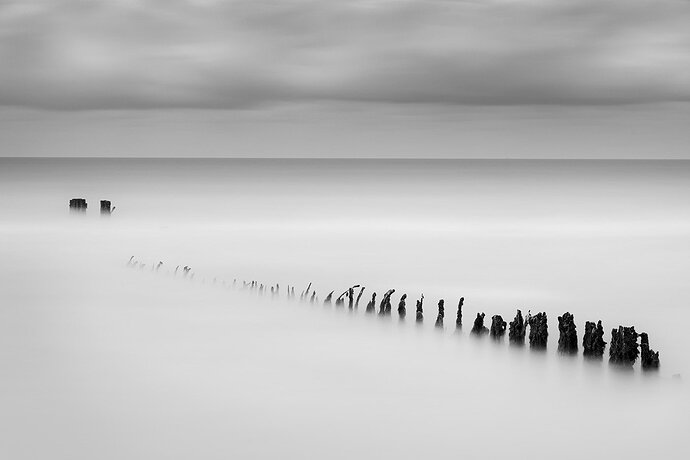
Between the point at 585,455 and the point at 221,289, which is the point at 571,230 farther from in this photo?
the point at 585,455

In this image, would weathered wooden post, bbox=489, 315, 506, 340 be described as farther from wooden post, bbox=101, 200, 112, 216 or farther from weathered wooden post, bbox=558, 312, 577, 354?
wooden post, bbox=101, 200, 112, 216

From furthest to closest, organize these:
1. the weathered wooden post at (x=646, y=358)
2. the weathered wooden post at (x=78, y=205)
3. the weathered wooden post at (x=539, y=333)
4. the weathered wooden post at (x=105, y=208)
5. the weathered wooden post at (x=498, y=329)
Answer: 1. the weathered wooden post at (x=78, y=205)
2. the weathered wooden post at (x=105, y=208)
3. the weathered wooden post at (x=498, y=329)
4. the weathered wooden post at (x=539, y=333)
5. the weathered wooden post at (x=646, y=358)

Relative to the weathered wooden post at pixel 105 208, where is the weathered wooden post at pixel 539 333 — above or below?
below

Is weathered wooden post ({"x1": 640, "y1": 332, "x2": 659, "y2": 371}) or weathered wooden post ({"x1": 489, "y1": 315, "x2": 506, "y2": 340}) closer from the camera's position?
weathered wooden post ({"x1": 640, "y1": 332, "x2": 659, "y2": 371})

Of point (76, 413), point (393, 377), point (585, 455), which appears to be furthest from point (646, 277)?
point (76, 413)

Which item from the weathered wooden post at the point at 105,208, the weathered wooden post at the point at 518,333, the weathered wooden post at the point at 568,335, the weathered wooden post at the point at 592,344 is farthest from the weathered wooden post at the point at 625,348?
the weathered wooden post at the point at 105,208

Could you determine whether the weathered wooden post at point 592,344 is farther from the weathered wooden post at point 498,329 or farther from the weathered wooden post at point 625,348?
the weathered wooden post at point 498,329

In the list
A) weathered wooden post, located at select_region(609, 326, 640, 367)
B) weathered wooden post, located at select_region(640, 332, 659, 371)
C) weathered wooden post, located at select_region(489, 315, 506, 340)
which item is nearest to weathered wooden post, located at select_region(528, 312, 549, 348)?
weathered wooden post, located at select_region(489, 315, 506, 340)

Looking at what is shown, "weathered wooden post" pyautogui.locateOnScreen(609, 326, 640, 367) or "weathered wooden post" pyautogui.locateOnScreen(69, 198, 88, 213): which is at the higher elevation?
"weathered wooden post" pyautogui.locateOnScreen(69, 198, 88, 213)

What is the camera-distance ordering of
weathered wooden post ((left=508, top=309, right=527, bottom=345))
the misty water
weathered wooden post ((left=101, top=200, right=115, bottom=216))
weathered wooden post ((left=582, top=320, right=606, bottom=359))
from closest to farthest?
the misty water → weathered wooden post ((left=582, top=320, right=606, bottom=359)) → weathered wooden post ((left=508, top=309, right=527, bottom=345)) → weathered wooden post ((left=101, top=200, right=115, bottom=216))

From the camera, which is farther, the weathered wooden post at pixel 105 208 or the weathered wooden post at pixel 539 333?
the weathered wooden post at pixel 105 208

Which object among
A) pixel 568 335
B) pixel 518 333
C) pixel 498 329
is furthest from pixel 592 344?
pixel 498 329

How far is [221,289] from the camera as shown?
50.2 feet

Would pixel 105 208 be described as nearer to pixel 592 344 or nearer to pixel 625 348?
pixel 592 344
